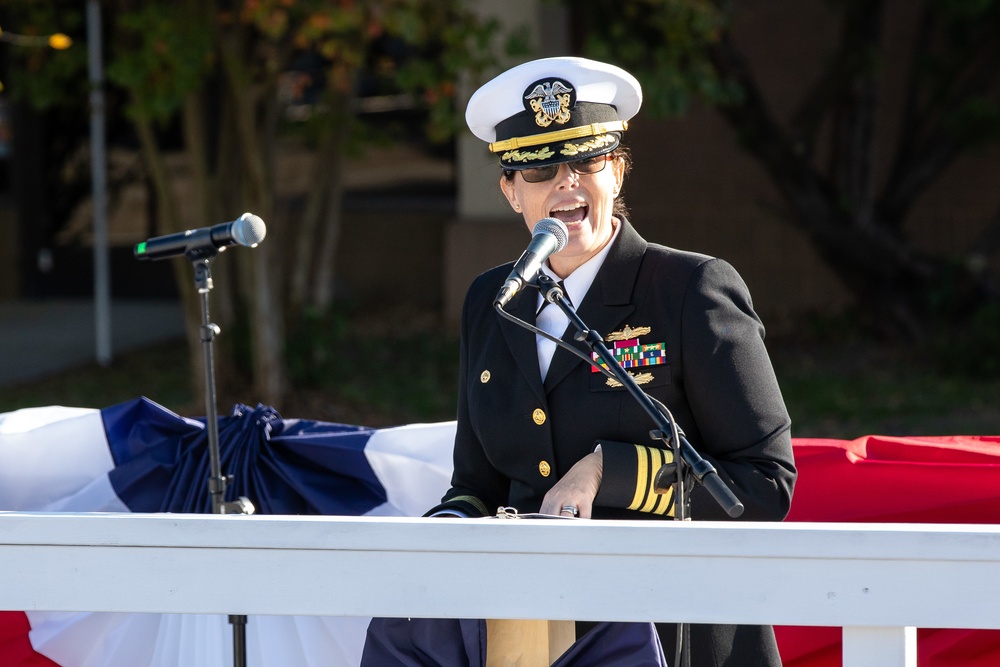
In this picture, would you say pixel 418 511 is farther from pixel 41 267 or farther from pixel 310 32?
pixel 41 267

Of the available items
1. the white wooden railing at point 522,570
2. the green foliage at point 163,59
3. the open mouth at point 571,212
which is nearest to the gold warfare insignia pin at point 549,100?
the open mouth at point 571,212

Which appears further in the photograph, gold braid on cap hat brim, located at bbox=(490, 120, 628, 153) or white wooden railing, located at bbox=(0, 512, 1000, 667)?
gold braid on cap hat brim, located at bbox=(490, 120, 628, 153)

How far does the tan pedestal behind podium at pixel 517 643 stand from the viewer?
6.63ft

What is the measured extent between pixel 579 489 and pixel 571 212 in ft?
1.89

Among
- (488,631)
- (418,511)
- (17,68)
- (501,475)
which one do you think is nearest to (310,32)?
(17,68)

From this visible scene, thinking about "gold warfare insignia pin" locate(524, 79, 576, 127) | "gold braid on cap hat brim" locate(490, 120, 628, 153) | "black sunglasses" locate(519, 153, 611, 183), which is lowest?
"black sunglasses" locate(519, 153, 611, 183)

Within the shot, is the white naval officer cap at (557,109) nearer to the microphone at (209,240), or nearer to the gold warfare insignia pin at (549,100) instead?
the gold warfare insignia pin at (549,100)

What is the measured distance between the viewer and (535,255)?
202cm

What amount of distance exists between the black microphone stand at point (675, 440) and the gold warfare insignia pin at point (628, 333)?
1.19 feet

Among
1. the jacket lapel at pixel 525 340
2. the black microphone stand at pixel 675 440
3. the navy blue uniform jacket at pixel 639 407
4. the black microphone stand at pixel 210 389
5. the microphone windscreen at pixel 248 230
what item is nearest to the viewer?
the black microphone stand at pixel 675 440

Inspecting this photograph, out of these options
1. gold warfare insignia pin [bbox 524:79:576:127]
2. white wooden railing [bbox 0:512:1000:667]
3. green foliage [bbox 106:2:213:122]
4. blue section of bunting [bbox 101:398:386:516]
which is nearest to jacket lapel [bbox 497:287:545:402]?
gold warfare insignia pin [bbox 524:79:576:127]

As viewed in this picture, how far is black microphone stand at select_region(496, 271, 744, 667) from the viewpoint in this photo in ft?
6.45

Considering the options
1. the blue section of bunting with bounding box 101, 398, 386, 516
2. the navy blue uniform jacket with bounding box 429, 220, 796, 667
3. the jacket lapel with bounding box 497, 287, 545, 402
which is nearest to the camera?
the navy blue uniform jacket with bounding box 429, 220, 796, 667

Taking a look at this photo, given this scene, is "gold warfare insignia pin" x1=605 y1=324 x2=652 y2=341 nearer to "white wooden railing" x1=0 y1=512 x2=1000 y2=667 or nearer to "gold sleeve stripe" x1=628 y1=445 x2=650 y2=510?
"gold sleeve stripe" x1=628 y1=445 x2=650 y2=510
